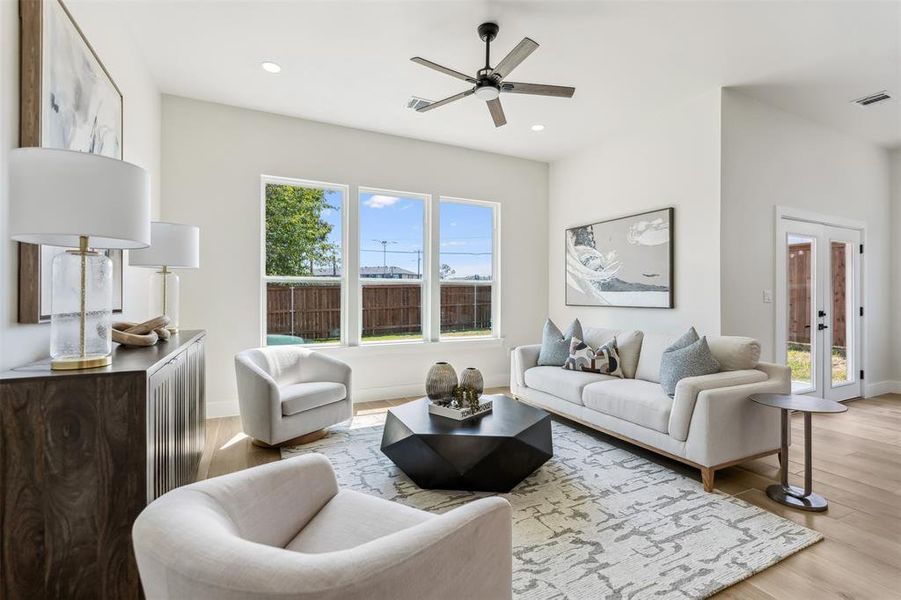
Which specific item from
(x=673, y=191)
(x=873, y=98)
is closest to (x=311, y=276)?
(x=673, y=191)

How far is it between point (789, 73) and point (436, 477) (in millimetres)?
4105

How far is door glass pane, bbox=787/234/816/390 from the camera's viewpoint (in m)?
4.26

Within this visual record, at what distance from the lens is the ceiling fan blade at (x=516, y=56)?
7.45ft

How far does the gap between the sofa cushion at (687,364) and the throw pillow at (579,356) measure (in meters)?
0.84

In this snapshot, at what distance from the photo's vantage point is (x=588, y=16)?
2.68 meters

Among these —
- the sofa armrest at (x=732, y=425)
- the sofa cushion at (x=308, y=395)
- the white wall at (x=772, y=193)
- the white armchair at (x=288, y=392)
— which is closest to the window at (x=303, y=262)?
the white armchair at (x=288, y=392)

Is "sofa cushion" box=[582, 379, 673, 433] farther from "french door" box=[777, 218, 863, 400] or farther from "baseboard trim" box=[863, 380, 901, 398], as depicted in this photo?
"baseboard trim" box=[863, 380, 901, 398]

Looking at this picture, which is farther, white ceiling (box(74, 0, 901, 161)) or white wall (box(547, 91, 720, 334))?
white wall (box(547, 91, 720, 334))

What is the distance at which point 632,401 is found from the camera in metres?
3.01

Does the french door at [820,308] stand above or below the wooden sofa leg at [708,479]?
above

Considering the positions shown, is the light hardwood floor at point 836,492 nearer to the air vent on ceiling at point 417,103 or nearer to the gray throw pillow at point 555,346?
the gray throw pillow at point 555,346

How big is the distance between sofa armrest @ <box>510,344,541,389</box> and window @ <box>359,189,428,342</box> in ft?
4.17

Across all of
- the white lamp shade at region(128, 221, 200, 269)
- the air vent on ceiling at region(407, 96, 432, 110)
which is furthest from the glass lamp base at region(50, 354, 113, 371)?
the air vent on ceiling at region(407, 96, 432, 110)

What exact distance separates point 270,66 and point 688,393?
381 cm
